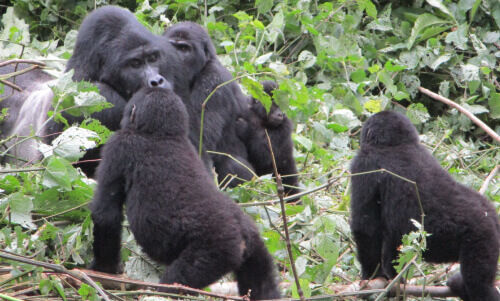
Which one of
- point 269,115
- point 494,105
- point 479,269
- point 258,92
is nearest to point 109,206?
point 258,92

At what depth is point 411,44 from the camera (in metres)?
6.38

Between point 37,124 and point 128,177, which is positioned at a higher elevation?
point 128,177

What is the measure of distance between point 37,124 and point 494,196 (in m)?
2.92

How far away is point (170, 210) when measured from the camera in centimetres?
295

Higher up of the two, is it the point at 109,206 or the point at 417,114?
the point at 109,206

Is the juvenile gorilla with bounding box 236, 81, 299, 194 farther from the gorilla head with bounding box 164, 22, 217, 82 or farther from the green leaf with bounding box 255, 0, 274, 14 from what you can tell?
the green leaf with bounding box 255, 0, 274, 14

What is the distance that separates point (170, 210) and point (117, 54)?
175cm

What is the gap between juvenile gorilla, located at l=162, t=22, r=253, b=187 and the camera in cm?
476

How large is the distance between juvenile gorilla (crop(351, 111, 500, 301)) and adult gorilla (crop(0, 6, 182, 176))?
53.7 inches

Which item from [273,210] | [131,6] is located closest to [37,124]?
[273,210]

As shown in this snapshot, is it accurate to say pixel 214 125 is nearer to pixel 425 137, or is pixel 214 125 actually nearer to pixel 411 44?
pixel 425 137

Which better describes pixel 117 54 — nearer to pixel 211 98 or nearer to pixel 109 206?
pixel 211 98

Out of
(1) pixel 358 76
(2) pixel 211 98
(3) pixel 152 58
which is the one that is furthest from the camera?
(1) pixel 358 76

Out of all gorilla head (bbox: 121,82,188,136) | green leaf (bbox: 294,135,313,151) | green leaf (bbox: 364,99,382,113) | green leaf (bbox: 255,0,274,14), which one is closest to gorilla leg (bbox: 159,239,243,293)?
gorilla head (bbox: 121,82,188,136)
